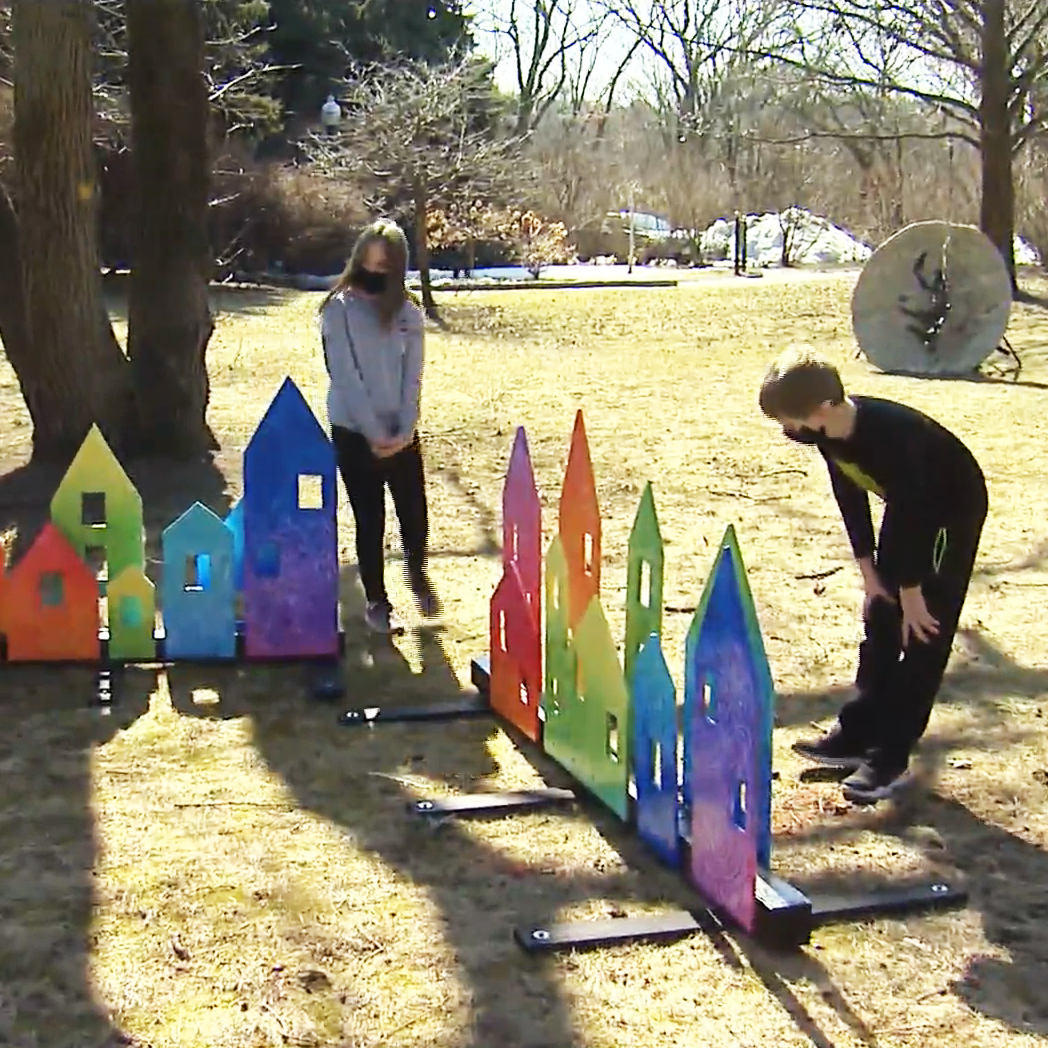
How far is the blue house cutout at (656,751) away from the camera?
355 centimetres

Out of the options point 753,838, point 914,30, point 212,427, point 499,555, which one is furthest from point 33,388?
point 914,30

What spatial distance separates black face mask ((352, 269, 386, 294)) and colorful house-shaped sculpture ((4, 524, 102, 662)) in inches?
55.8

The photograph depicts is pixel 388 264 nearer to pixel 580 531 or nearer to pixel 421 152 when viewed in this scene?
pixel 580 531

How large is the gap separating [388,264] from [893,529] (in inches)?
91.1

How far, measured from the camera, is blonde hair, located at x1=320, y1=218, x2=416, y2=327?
530cm

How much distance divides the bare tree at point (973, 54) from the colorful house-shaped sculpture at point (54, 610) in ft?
47.7

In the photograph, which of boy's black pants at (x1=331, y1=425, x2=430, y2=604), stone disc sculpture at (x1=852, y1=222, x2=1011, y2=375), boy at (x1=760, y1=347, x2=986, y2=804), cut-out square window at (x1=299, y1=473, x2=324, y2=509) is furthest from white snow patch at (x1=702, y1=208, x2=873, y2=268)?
boy at (x1=760, y1=347, x2=986, y2=804)

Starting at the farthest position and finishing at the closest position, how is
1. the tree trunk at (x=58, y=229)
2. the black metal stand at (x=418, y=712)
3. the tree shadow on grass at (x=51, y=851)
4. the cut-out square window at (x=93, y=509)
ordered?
1. the cut-out square window at (x=93, y=509)
2. the tree trunk at (x=58, y=229)
3. the black metal stand at (x=418, y=712)
4. the tree shadow on grass at (x=51, y=851)

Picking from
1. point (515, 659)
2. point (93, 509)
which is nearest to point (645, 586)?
point (515, 659)

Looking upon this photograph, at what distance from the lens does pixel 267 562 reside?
208 inches

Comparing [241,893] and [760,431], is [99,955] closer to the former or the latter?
[241,893]

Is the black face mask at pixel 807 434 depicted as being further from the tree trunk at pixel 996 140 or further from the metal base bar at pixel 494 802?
the tree trunk at pixel 996 140

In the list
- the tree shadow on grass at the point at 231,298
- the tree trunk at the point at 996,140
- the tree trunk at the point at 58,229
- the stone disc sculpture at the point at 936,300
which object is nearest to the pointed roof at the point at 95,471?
the tree trunk at the point at 58,229

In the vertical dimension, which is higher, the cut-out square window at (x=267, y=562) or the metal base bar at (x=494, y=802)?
the cut-out square window at (x=267, y=562)
